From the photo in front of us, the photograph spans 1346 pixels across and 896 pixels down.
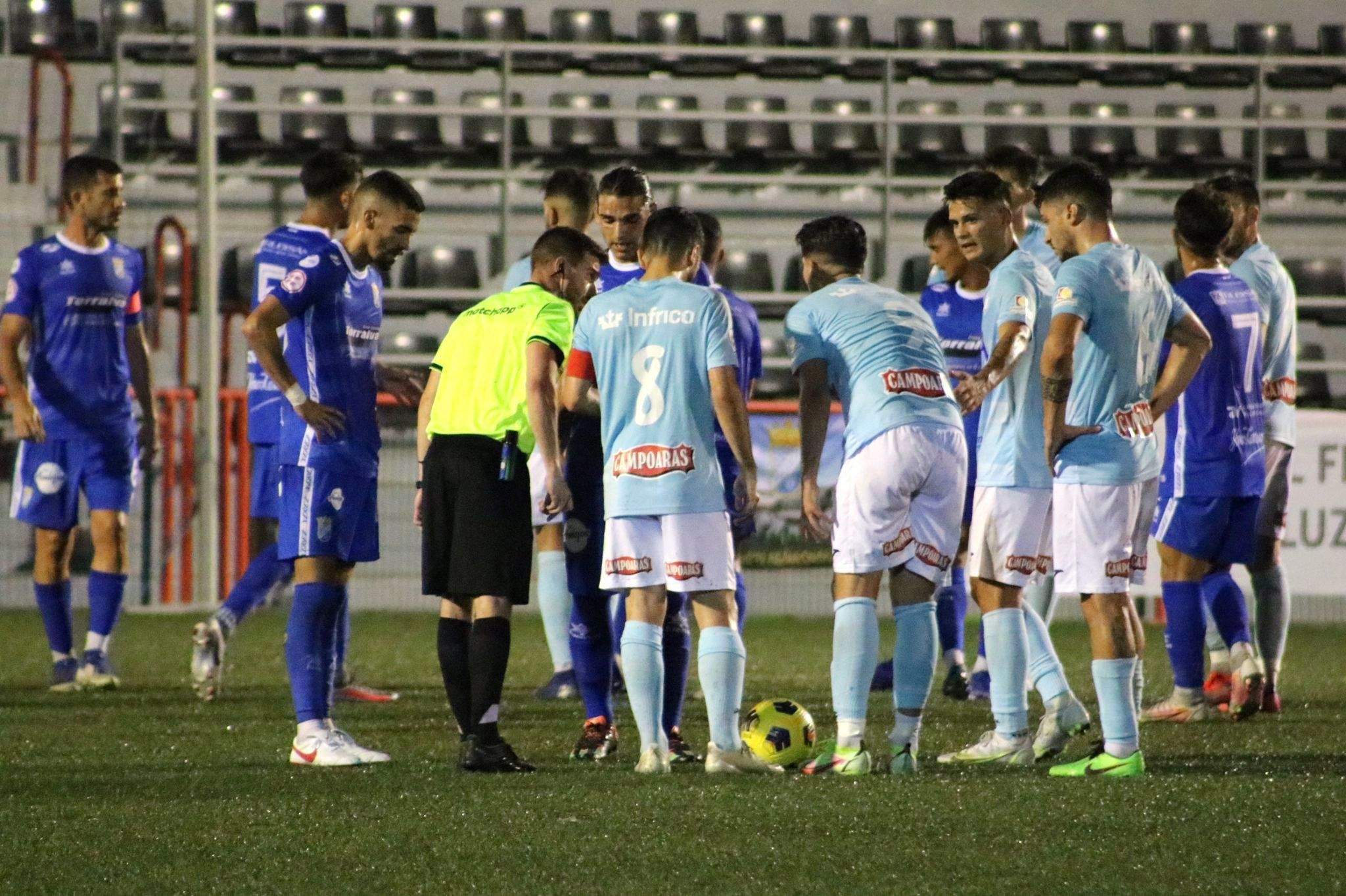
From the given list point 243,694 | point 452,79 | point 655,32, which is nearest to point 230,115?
point 452,79

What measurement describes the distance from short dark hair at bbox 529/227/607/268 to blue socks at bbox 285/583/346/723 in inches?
52.2

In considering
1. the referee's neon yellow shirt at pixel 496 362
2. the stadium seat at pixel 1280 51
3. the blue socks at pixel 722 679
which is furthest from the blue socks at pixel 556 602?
the stadium seat at pixel 1280 51

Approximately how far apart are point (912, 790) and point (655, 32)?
43.4 ft

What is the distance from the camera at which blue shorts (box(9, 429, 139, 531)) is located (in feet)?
28.3

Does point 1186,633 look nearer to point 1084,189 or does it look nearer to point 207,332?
point 1084,189

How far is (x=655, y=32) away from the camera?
1762cm

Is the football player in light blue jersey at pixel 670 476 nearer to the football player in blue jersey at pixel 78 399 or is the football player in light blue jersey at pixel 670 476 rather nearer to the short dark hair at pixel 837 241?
the short dark hair at pixel 837 241

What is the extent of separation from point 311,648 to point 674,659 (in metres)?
1.24

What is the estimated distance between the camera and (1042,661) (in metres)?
6.53

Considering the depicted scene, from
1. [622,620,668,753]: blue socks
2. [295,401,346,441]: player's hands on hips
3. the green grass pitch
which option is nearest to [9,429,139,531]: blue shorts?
the green grass pitch

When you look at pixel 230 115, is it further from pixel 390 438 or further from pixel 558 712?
pixel 558 712

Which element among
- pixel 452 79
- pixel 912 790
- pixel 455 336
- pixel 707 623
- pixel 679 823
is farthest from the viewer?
pixel 452 79

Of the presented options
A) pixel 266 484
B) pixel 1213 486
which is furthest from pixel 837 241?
pixel 266 484

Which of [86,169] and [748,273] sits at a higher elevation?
[748,273]
